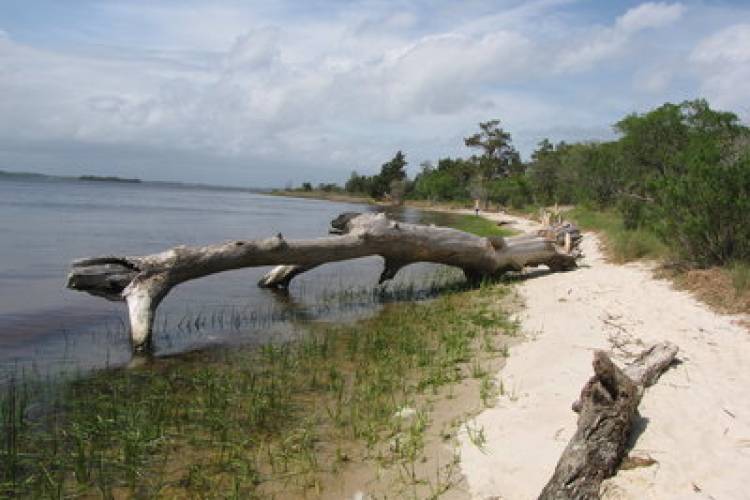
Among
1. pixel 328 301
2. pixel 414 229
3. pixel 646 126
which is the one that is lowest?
pixel 328 301

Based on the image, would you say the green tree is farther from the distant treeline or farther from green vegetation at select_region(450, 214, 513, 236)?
green vegetation at select_region(450, 214, 513, 236)

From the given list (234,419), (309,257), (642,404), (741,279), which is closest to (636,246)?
(741,279)

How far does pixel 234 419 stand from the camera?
6074 millimetres

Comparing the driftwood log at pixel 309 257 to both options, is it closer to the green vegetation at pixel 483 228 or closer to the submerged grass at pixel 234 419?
the submerged grass at pixel 234 419

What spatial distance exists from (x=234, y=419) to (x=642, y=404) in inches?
151

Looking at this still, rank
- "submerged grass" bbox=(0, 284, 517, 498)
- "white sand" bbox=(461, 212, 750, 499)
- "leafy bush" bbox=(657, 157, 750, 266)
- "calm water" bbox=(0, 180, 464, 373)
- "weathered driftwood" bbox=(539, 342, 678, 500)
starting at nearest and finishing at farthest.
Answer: "weathered driftwood" bbox=(539, 342, 678, 500) → "white sand" bbox=(461, 212, 750, 499) → "submerged grass" bbox=(0, 284, 517, 498) → "calm water" bbox=(0, 180, 464, 373) → "leafy bush" bbox=(657, 157, 750, 266)

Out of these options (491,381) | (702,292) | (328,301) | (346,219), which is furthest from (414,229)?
(491,381)

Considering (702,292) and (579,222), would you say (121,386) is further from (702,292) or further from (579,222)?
(579,222)

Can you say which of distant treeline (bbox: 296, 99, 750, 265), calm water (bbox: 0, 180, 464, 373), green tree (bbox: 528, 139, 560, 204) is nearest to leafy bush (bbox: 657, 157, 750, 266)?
distant treeline (bbox: 296, 99, 750, 265)

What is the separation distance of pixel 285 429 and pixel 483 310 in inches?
237

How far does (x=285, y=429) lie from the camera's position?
5.91 meters

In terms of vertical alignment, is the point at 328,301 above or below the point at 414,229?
below

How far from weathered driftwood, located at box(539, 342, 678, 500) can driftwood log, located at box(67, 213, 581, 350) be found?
6.20 metres

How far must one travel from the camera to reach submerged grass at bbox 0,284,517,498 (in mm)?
4844
